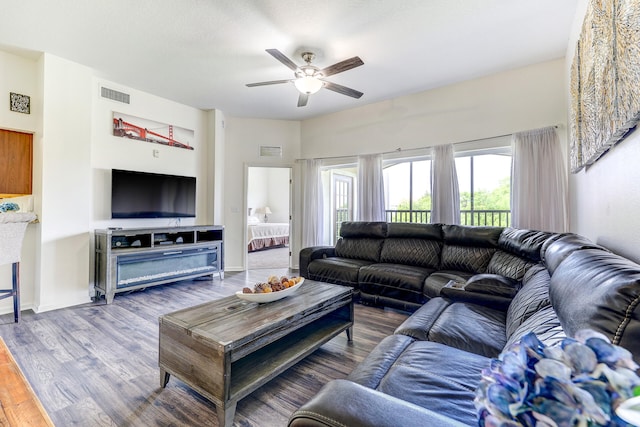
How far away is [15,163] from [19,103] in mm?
681

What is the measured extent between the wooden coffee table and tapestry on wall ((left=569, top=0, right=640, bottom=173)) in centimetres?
189

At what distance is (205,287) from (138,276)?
2.89 feet

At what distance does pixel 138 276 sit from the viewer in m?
3.70

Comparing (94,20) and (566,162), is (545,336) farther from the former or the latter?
(94,20)

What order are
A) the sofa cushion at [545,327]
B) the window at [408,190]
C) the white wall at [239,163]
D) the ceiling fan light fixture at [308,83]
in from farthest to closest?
the white wall at [239,163], the window at [408,190], the ceiling fan light fixture at [308,83], the sofa cushion at [545,327]

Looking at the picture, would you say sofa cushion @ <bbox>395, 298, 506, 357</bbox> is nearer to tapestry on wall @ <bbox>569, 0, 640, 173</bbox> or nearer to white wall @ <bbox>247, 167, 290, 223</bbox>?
tapestry on wall @ <bbox>569, 0, 640, 173</bbox>

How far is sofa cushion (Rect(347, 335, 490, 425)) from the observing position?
3.35 ft

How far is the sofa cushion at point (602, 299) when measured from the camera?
675 mm

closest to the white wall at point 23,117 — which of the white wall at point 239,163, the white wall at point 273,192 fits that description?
the white wall at point 239,163

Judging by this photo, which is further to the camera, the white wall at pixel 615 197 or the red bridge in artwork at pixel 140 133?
the red bridge in artwork at pixel 140 133

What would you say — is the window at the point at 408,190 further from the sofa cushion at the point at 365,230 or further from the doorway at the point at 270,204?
the doorway at the point at 270,204

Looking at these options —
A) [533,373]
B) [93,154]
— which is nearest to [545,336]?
[533,373]

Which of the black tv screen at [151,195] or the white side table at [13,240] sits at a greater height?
the black tv screen at [151,195]

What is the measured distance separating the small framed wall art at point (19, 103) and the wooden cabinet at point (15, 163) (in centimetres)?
27
